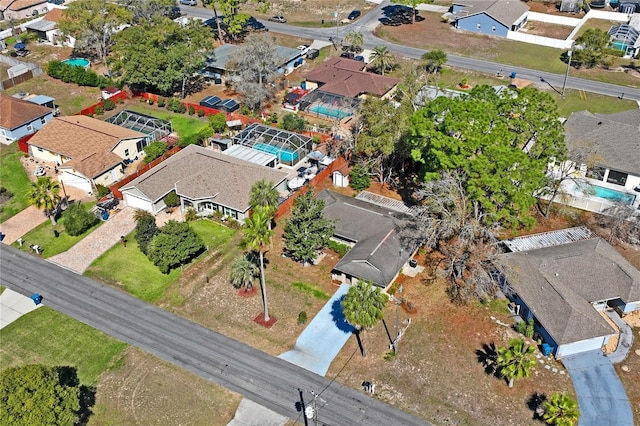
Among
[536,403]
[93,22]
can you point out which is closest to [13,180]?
[93,22]

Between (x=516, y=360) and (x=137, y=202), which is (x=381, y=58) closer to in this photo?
(x=137, y=202)

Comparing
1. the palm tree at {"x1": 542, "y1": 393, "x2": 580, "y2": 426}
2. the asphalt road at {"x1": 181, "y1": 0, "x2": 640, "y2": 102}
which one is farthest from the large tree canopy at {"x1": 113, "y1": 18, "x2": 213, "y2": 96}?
the palm tree at {"x1": 542, "y1": 393, "x2": 580, "y2": 426}

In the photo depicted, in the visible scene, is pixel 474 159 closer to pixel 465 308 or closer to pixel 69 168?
pixel 465 308

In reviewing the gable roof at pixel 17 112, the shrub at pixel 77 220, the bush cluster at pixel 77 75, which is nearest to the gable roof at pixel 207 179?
the shrub at pixel 77 220

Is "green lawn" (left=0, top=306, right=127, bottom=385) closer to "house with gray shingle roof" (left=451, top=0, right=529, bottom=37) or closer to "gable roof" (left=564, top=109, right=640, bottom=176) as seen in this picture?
"gable roof" (left=564, top=109, right=640, bottom=176)

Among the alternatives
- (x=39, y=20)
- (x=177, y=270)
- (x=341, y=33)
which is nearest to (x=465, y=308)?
(x=177, y=270)

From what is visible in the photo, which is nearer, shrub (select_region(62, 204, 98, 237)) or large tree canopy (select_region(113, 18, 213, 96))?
shrub (select_region(62, 204, 98, 237))
